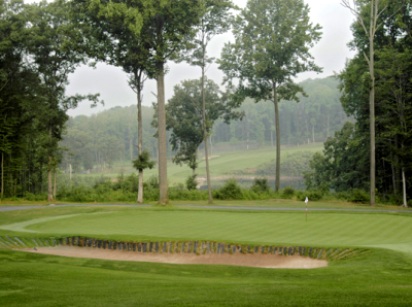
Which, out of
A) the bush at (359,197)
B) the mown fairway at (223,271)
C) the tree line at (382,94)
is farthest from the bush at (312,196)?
the mown fairway at (223,271)

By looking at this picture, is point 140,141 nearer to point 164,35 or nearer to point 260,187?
point 164,35

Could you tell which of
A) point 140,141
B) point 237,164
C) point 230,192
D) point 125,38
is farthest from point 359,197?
point 237,164

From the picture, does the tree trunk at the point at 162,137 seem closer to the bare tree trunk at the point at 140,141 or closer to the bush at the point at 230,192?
the bare tree trunk at the point at 140,141

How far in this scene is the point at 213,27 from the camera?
35875 millimetres

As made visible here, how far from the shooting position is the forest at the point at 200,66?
31609 millimetres

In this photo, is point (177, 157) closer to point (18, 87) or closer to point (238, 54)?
point (238, 54)

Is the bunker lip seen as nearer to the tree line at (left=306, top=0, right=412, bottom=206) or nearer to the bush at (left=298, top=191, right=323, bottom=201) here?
the tree line at (left=306, top=0, right=412, bottom=206)

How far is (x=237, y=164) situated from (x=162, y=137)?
9690cm

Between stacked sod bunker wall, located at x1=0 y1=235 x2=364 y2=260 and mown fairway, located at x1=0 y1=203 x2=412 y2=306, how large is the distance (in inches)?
13.0

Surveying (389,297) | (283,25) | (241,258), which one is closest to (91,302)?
(389,297)

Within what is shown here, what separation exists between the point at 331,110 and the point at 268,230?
142657 millimetres

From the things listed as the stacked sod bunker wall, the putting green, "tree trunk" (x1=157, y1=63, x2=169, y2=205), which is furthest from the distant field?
the stacked sod bunker wall

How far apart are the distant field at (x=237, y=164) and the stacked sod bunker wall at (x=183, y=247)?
87.2m

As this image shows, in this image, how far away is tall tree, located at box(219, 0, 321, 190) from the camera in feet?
134
